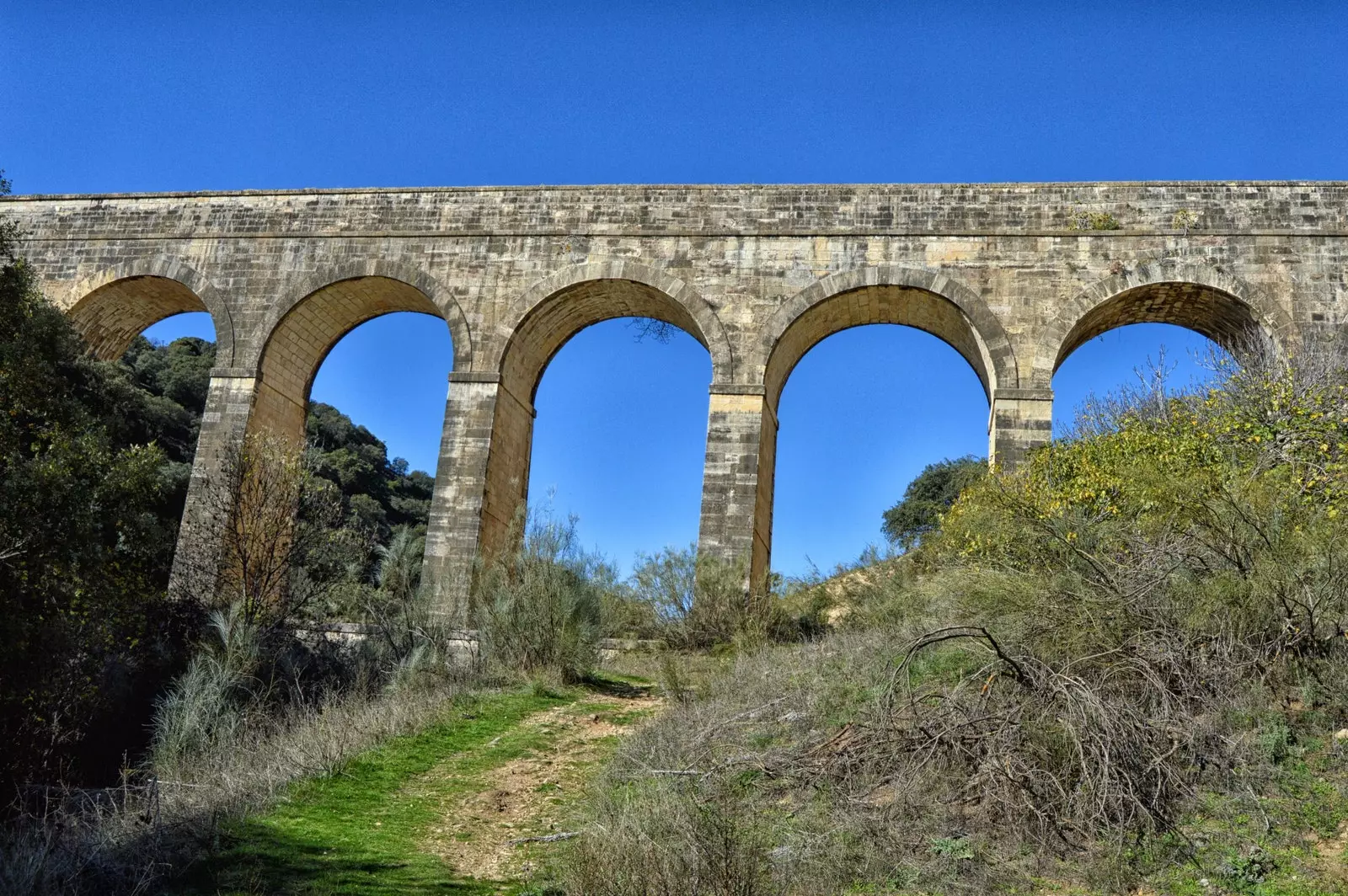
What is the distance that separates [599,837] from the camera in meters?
5.39

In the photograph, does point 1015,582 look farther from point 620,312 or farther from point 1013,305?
point 620,312

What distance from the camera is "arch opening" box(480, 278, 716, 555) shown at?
14531mm

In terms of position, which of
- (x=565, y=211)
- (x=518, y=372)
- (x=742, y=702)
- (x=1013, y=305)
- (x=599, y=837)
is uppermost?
(x=565, y=211)

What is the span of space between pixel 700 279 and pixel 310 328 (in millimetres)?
5317

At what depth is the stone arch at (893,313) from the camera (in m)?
13.9

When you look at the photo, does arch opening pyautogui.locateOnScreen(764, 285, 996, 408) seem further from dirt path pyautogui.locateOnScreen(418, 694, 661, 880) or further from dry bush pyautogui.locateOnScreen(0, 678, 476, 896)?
dry bush pyautogui.locateOnScreen(0, 678, 476, 896)

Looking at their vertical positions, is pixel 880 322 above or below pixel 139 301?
above

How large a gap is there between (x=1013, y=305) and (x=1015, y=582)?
23.1 ft

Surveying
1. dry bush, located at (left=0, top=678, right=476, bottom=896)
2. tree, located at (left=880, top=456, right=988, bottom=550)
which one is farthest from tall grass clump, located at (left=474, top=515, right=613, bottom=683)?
tree, located at (left=880, top=456, right=988, bottom=550)

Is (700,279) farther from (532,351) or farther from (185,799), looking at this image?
(185,799)

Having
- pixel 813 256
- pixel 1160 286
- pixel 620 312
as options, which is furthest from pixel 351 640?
pixel 1160 286

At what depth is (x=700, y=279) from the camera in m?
14.7

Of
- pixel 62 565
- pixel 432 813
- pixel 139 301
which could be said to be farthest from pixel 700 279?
pixel 432 813

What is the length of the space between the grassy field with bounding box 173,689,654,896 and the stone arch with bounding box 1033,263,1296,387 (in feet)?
23.2
